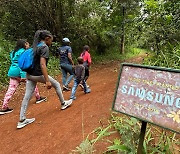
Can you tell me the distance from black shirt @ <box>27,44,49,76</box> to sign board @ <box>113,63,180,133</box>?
2.10 metres

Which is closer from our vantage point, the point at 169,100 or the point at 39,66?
the point at 169,100

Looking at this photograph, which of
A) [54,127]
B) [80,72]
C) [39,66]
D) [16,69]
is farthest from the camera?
[80,72]

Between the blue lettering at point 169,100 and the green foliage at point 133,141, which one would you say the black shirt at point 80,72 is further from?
the blue lettering at point 169,100

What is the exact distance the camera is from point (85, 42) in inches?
579

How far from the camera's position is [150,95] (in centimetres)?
233

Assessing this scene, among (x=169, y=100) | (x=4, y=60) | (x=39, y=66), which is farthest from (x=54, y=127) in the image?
(x=4, y=60)

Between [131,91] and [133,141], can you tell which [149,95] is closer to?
[131,91]

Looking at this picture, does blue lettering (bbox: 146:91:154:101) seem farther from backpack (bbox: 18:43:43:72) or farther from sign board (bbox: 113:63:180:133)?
backpack (bbox: 18:43:43:72)

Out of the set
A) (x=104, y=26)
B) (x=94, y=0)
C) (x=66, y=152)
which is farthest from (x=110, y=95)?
(x=104, y=26)

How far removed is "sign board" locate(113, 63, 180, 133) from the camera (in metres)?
2.17

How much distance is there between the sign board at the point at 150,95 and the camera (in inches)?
85.4


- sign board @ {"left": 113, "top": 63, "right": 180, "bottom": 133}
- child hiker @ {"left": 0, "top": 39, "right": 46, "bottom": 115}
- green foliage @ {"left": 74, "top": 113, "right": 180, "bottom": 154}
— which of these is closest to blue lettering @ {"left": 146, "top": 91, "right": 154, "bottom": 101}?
sign board @ {"left": 113, "top": 63, "right": 180, "bottom": 133}

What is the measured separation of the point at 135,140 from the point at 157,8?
194 inches

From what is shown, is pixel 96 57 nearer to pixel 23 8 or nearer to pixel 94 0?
pixel 94 0
